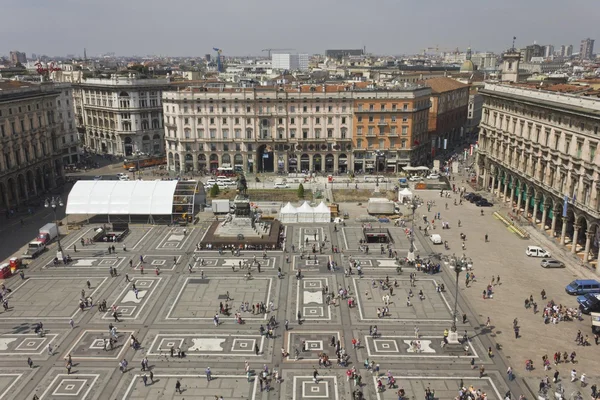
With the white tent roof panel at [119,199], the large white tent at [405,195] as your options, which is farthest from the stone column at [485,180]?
the white tent roof panel at [119,199]

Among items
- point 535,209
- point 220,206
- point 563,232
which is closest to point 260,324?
point 220,206

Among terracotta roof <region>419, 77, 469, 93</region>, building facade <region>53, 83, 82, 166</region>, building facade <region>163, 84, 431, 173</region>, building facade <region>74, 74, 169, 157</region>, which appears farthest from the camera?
terracotta roof <region>419, 77, 469, 93</region>

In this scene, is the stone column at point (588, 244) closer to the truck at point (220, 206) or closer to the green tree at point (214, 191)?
the truck at point (220, 206)

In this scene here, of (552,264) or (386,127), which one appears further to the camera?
(386,127)

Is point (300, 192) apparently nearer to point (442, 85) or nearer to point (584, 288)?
point (584, 288)

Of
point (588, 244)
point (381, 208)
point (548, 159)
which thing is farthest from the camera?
point (381, 208)

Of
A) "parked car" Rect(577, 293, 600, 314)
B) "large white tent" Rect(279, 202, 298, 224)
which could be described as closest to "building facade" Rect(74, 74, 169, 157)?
"large white tent" Rect(279, 202, 298, 224)

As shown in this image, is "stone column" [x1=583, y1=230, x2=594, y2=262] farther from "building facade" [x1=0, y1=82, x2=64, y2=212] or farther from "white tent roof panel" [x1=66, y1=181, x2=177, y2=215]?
"building facade" [x1=0, y1=82, x2=64, y2=212]
